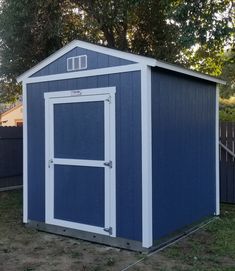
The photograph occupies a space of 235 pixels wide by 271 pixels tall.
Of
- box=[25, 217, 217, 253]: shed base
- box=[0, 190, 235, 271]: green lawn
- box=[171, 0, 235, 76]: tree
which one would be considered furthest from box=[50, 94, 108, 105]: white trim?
box=[171, 0, 235, 76]: tree

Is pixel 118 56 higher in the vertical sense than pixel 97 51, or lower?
lower

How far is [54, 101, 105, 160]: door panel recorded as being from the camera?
5.52m

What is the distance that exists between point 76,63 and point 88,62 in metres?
0.23

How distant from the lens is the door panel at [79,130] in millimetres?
→ 5520

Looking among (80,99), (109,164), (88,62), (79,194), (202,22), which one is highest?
(202,22)

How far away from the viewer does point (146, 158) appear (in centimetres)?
505

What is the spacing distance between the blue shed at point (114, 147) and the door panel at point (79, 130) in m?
0.01

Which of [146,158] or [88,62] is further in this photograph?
[88,62]

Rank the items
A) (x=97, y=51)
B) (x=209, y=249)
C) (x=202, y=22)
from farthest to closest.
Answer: (x=202, y=22) → (x=97, y=51) → (x=209, y=249)

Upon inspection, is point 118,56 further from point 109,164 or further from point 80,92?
point 109,164

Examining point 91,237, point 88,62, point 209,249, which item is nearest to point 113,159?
point 91,237

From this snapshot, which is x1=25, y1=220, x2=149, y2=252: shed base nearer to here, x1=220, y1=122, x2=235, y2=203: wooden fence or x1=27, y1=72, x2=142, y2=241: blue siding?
x1=27, y1=72, x2=142, y2=241: blue siding

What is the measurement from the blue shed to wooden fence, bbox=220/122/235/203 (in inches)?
60.1

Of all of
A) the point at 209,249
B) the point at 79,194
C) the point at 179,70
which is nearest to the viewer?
the point at 209,249
